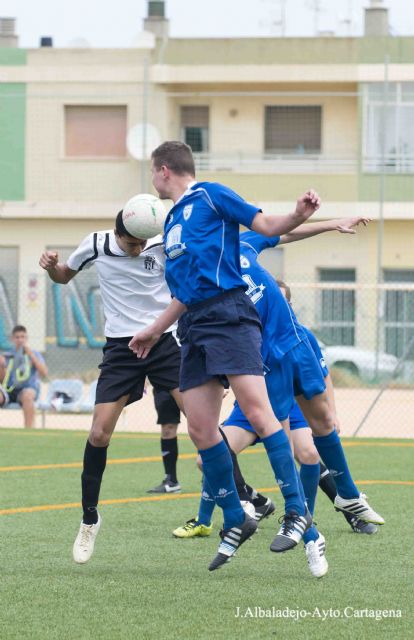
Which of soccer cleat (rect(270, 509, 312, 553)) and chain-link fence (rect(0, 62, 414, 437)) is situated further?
chain-link fence (rect(0, 62, 414, 437))

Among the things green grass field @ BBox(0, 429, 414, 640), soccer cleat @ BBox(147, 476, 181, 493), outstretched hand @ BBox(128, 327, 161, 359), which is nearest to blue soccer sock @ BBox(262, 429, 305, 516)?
green grass field @ BBox(0, 429, 414, 640)

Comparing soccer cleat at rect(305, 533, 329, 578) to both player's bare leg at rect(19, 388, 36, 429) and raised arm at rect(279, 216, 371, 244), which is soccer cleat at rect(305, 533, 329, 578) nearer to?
raised arm at rect(279, 216, 371, 244)

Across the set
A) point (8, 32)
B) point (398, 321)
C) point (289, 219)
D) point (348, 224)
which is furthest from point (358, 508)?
point (8, 32)

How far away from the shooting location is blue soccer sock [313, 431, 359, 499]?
7.57m

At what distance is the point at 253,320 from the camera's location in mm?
6438

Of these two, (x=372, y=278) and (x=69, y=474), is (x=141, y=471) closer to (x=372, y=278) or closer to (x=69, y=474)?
(x=69, y=474)

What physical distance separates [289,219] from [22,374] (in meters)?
11.5

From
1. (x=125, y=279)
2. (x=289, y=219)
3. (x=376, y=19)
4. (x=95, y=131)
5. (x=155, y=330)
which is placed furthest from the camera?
(x=376, y=19)

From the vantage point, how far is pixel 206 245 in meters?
6.33

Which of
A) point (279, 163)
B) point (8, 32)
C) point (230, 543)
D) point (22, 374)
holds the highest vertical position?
point (8, 32)

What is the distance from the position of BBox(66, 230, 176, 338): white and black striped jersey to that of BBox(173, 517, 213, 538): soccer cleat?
130 cm

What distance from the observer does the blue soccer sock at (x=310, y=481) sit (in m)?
7.39

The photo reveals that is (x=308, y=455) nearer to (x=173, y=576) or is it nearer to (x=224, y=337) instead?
(x=173, y=576)

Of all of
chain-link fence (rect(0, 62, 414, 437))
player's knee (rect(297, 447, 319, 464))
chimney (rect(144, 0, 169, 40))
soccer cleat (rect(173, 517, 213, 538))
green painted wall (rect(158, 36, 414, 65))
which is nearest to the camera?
player's knee (rect(297, 447, 319, 464))
